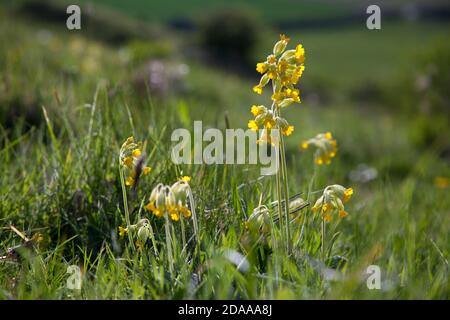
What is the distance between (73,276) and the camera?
172 centimetres

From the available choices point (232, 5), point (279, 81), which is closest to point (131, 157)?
point (279, 81)

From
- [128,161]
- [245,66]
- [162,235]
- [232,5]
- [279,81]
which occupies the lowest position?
[162,235]

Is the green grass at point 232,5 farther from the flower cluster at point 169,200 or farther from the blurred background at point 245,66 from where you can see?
the flower cluster at point 169,200

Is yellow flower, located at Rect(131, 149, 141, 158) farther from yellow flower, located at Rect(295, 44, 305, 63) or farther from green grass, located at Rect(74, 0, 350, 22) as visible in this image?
green grass, located at Rect(74, 0, 350, 22)

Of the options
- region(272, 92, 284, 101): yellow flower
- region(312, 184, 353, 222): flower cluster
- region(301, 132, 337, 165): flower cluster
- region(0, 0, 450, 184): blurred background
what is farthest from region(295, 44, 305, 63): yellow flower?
region(0, 0, 450, 184): blurred background

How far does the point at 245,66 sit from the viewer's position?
115 feet

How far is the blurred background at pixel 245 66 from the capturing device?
411 centimetres

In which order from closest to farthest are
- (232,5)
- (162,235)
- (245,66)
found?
(162,235) < (245,66) < (232,5)

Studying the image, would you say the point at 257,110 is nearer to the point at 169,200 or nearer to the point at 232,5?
the point at 169,200

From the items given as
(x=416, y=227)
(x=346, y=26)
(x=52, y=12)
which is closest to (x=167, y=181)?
(x=416, y=227)

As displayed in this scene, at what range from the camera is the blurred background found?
4.11 meters

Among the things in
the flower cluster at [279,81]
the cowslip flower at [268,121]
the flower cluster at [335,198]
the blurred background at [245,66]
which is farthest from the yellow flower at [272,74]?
the blurred background at [245,66]

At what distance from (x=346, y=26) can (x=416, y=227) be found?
53.4m

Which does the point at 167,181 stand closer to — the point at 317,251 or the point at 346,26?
the point at 317,251
